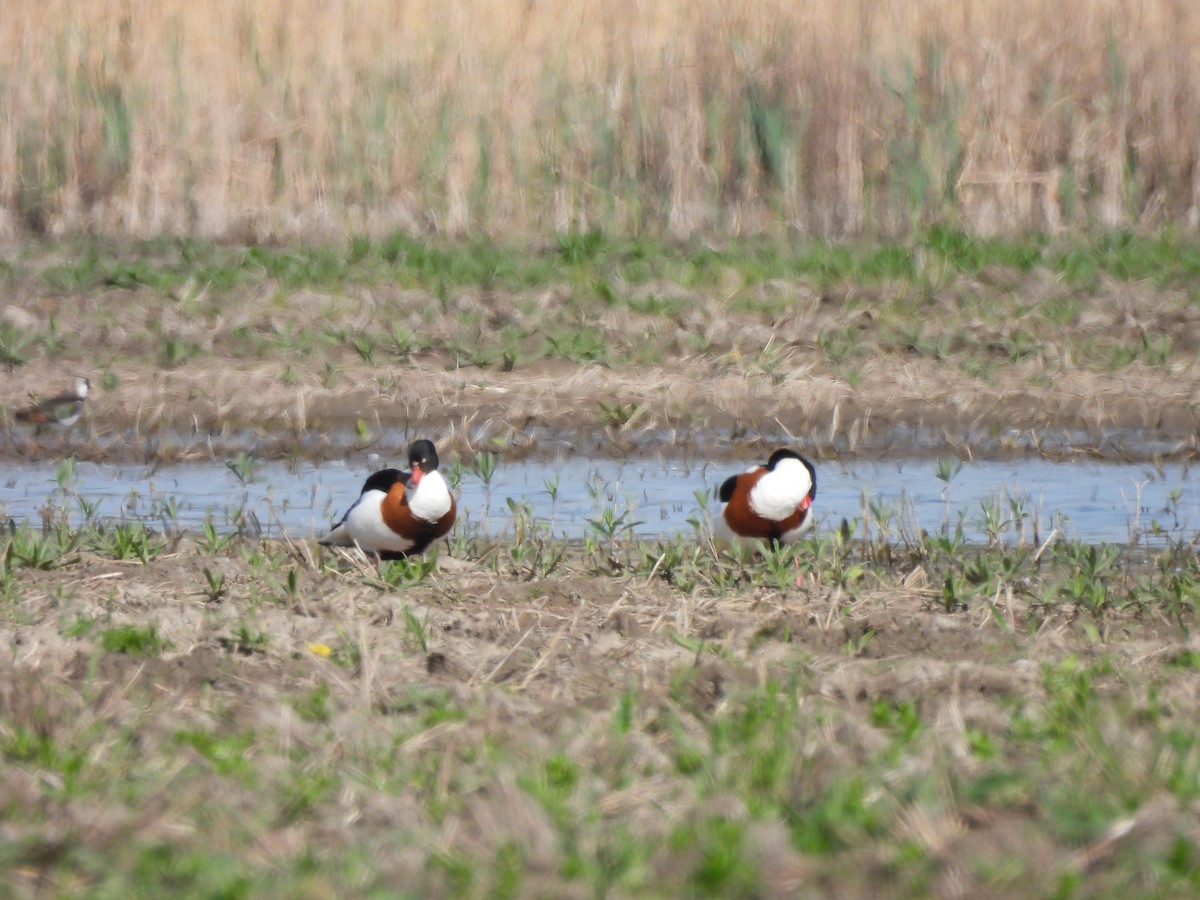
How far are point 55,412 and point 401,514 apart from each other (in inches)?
145

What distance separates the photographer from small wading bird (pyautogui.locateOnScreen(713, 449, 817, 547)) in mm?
7031

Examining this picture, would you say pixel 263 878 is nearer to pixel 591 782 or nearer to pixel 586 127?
pixel 591 782

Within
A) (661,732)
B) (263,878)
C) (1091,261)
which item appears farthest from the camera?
(1091,261)

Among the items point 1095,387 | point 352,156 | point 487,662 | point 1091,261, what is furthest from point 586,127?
point 487,662

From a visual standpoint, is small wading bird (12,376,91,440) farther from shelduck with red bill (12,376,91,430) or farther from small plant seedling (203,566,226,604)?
small plant seedling (203,566,226,604)

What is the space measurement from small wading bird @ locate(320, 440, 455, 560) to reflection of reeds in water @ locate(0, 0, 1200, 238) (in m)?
6.39

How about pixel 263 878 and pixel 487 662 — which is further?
pixel 487 662

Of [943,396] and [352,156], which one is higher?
[352,156]

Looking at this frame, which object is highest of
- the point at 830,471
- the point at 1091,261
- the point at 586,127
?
the point at 586,127

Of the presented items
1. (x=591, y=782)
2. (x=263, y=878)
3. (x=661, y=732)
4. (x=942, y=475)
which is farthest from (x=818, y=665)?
(x=942, y=475)

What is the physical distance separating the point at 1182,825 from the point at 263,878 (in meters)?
1.62

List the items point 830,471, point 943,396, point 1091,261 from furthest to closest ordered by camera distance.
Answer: point 1091,261, point 943,396, point 830,471

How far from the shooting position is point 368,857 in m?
3.32

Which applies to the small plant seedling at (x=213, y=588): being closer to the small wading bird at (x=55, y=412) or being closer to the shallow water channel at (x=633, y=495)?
the shallow water channel at (x=633, y=495)
